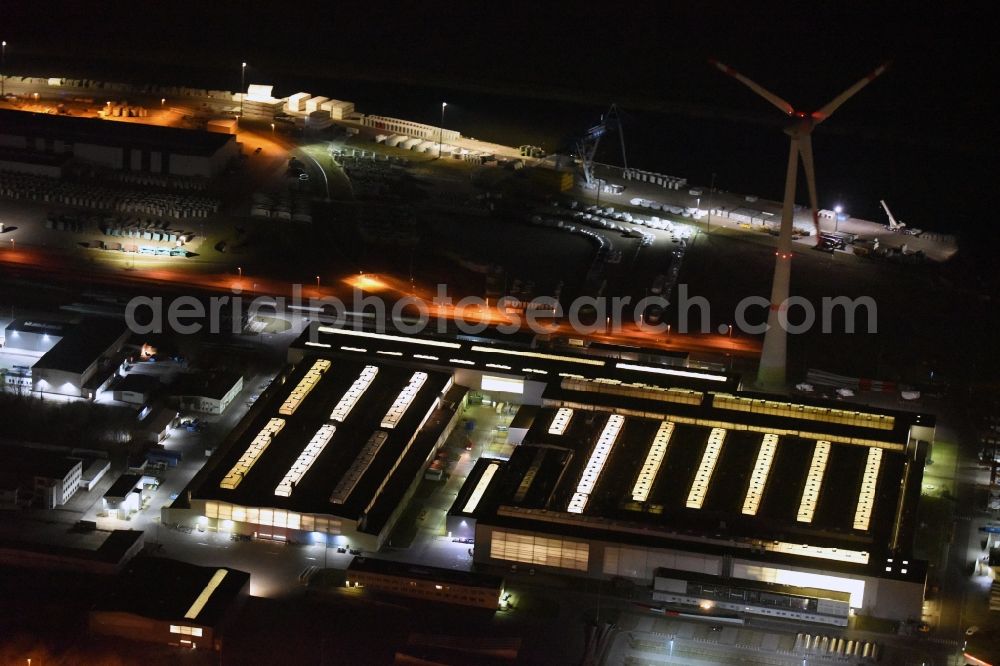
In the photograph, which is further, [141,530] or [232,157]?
[232,157]

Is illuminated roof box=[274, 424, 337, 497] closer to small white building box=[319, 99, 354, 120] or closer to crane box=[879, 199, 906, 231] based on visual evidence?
crane box=[879, 199, 906, 231]

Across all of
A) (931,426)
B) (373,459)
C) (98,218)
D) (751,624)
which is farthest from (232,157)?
(751,624)

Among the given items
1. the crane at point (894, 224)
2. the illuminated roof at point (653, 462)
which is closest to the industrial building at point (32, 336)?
the illuminated roof at point (653, 462)

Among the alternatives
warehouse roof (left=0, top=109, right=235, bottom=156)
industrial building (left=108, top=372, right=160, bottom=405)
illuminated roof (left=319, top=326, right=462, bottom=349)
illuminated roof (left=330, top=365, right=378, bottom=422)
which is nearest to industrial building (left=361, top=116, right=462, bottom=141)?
warehouse roof (left=0, top=109, right=235, bottom=156)

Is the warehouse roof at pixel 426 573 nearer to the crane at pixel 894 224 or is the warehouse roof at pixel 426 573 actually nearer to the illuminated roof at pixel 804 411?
the illuminated roof at pixel 804 411

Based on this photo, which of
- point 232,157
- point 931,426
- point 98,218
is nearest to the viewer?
point 931,426

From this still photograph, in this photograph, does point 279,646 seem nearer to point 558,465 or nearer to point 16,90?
point 558,465

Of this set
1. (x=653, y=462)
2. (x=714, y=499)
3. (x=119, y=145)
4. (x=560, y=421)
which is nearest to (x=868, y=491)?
(x=714, y=499)
